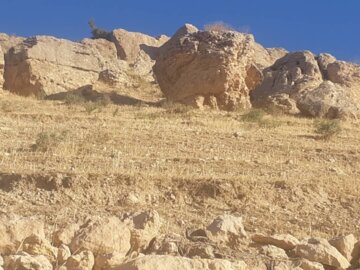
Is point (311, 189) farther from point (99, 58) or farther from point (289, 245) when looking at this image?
point (99, 58)

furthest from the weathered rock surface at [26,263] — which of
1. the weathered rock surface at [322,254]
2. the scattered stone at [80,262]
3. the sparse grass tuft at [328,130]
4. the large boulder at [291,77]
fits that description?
the large boulder at [291,77]

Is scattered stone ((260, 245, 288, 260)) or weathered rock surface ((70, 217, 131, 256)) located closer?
weathered rock surface ((70, 217, 131, 256))

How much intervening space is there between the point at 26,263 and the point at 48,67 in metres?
18.7

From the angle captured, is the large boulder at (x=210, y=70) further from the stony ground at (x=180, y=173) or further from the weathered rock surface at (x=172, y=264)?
the weathered rock surface at (x=172, y=264)

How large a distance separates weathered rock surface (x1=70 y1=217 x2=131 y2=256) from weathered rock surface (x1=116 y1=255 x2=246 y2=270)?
58 centimetres

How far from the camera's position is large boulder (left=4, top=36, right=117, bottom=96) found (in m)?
22.2

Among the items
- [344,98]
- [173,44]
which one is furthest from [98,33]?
[344,98]

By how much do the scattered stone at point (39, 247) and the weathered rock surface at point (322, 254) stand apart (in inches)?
79.6

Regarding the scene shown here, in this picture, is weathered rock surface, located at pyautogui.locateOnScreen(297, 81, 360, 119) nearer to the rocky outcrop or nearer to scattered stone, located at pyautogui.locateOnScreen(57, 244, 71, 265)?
the rocky outcrop

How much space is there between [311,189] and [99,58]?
16.8m

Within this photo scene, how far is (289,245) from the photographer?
235 inches

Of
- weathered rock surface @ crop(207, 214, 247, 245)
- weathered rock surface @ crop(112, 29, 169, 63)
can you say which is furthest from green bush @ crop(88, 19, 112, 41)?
weathered rock surface @ crop(207, 214, 247, 245)

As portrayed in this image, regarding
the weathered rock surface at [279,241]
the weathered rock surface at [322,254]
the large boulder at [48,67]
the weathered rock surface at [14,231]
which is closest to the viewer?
the weathered rock surface at [14,231]

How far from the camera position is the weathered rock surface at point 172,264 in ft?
15.3
